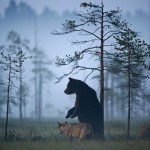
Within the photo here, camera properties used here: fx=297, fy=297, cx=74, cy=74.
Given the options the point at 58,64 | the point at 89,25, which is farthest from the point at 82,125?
the point at 89,25

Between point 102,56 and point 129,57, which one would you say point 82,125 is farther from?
point 129,57

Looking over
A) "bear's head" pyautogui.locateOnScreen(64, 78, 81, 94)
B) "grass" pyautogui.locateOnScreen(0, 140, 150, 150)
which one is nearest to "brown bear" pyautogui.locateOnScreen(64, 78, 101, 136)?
"bear's head" pyautogui.locateOnScreen(64, 78, 81, 94)

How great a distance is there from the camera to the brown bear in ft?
51.3

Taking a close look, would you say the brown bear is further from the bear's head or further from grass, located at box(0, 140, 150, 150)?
grass, located at box(0, 140, 150, 150)

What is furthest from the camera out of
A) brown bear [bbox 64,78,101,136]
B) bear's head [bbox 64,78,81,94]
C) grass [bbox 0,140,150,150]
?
bear's head [bbox 64,78,81,94]

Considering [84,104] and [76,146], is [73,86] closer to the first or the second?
[84,104]

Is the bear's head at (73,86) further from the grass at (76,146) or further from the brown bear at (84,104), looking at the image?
the grass at (76,146)

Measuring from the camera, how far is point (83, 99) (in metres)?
15.7

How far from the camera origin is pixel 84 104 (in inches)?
618

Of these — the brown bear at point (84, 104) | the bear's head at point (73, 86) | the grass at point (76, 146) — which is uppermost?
the bear's head at point (73, 86)

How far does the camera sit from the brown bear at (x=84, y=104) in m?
15.6

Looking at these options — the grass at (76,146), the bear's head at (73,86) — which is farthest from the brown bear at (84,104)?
the grass at (76,146)

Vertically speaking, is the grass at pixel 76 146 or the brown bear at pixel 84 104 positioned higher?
the brown bear at pixel 84 104

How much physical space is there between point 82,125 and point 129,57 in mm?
6964
